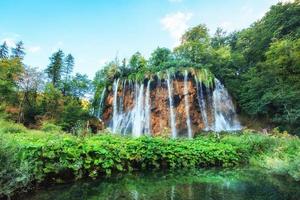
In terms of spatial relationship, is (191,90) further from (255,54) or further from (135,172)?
(135,172)

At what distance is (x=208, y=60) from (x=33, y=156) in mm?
21816

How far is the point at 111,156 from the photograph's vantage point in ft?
25.0

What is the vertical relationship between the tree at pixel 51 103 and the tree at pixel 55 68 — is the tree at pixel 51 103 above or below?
below

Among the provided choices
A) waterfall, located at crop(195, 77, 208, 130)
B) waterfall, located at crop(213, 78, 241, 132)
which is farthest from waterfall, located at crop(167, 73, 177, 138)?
waterfall, located at crop(213, 78, 241, 132)

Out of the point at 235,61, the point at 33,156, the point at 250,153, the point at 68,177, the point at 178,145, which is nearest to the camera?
the point at 33,156

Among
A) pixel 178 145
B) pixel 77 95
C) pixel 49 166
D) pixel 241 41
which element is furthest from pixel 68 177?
pixel 77 95

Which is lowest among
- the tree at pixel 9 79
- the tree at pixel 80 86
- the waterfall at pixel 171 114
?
the waterfall at pixel 171 114

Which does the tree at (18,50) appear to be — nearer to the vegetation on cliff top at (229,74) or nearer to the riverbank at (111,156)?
the vegetation on cliff top at (229,74)

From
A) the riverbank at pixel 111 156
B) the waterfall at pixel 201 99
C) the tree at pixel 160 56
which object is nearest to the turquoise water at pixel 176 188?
the riverbank at pixel 111 156

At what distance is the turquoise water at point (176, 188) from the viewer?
207 inches

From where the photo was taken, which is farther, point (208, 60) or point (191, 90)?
point (208, 60)

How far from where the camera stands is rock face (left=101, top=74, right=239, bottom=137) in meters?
19.7

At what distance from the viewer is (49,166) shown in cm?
610

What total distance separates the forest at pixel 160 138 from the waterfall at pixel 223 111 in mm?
713
